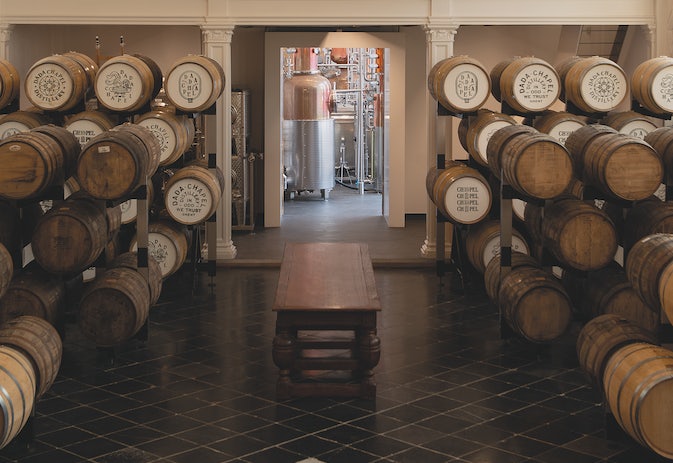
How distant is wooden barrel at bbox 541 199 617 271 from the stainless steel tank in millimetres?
9092

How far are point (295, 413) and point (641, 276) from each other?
7.10ft

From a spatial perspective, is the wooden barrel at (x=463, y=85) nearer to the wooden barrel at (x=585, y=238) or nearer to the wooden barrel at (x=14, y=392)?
the wooden barrel at (x=585, y=238)

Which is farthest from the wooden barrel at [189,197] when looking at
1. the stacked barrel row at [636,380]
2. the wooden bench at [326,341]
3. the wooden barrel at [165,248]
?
the stacked barrel row at [636,380]

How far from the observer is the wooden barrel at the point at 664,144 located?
22.7ft

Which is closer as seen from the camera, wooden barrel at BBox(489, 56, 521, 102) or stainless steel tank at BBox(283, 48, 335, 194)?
wooden barrel at BBox(489, 56, 521, 102)

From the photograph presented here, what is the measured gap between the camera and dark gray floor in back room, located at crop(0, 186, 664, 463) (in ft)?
18.3

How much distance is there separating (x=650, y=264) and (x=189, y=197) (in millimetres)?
5128

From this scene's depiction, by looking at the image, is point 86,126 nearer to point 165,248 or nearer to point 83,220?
point 165,248

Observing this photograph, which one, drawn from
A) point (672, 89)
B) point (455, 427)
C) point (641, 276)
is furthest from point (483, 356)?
point (672, 89)

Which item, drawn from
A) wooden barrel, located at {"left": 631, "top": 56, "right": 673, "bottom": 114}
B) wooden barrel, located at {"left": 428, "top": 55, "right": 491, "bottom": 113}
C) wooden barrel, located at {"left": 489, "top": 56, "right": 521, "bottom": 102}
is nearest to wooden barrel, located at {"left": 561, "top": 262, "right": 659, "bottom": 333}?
wooden barrel, located at {"left": 631, "top": 56, "right": 673, "bottom": 114}

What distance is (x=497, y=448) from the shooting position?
5.62m

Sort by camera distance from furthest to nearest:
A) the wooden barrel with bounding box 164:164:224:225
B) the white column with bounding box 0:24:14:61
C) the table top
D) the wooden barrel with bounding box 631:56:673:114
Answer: the white column with bounding box 0:24:14:61 < the wooden barrel with bounding box 164:164:224:225 < the wooden barrel with bounding box 631:56:673:114 < the table top

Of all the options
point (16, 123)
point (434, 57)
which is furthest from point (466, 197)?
point (16, 123)

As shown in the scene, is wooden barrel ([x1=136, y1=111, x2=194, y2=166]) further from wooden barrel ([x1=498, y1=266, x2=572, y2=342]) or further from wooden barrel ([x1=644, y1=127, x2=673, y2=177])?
wooden barrel ([x1=644, y1=127, x2=673, y2=177])
